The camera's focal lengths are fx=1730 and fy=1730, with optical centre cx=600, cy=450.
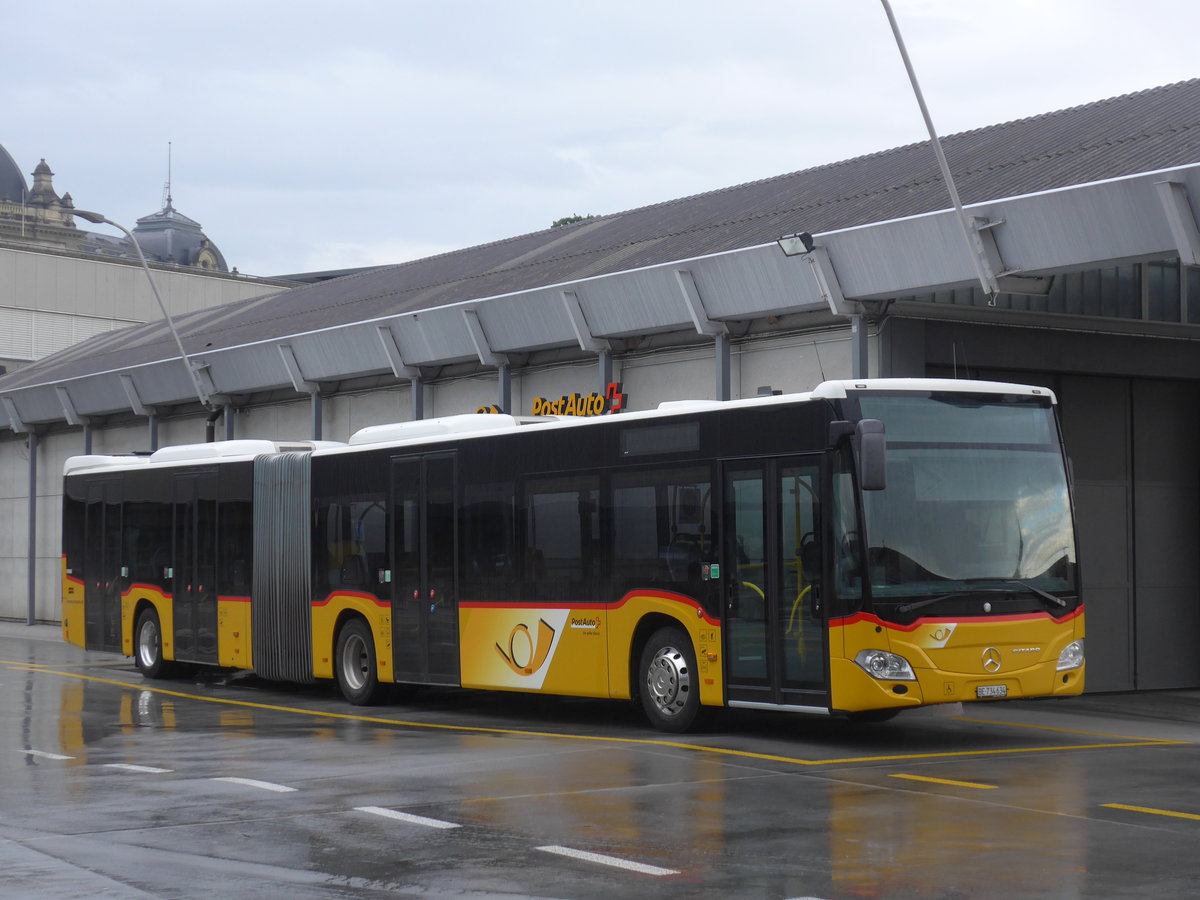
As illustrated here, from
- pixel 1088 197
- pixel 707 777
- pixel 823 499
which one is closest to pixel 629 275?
pixel 1088 197

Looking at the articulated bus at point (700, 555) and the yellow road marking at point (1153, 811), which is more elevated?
the articulated bus at point (700, 555)

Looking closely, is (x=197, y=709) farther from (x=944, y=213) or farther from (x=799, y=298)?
(x=944, y=213)

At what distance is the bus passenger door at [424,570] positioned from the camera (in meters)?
18.9

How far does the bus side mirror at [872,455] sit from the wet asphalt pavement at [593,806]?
223 cm

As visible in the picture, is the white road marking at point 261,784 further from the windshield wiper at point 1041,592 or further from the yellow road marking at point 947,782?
the windshield wiper at point 1041,592

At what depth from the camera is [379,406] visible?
29.9 meters

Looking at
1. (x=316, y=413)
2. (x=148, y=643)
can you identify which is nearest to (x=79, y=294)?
(x=316, y=413)

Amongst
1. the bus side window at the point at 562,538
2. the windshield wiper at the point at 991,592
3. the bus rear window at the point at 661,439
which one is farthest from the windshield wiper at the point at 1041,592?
the bus side window at the point at 562,538

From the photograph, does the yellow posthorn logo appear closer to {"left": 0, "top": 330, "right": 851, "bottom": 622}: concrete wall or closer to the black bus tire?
{"left": 0, "top": 330, "right": 851, "bottom": 622}: concrete wall

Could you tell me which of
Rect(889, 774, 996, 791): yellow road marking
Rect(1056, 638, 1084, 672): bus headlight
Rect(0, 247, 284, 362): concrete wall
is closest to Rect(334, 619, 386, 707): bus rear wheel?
Rect(1056, 638, 1084, 672): bus headlight

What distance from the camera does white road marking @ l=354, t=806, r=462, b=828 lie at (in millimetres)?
10477

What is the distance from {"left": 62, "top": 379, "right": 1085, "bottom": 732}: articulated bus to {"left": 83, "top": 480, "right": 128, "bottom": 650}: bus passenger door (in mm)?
4514

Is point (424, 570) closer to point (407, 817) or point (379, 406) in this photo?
point (407, 817)

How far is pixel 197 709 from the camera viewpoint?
19750 mm
